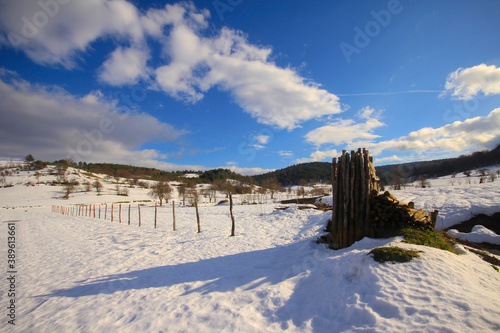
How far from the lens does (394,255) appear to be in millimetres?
4777

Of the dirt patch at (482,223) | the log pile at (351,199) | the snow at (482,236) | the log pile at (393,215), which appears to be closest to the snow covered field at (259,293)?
the log pile at (351,199)

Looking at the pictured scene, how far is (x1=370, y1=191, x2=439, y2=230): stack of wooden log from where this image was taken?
685cm

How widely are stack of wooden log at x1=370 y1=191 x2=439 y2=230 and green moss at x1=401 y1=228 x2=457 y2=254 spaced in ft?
1.16

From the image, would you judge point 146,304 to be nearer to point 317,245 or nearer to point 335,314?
point 335,314

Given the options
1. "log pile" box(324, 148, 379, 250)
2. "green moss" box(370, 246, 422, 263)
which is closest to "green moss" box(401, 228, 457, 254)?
"log pile" box(324, 148, 379, 250)

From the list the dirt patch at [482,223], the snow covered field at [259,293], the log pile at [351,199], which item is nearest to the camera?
the snow covered field at [259,293]

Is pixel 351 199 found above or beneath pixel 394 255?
above

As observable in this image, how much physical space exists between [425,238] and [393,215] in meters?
1.10

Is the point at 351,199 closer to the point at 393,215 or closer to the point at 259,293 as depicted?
the point at 393,215

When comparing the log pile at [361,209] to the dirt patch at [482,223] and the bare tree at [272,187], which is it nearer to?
the dirt patch at [482,223]

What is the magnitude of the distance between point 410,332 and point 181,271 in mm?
6445

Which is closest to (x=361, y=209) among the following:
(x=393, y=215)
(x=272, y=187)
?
(x=393, y=215)

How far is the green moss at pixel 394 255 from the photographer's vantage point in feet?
15.2

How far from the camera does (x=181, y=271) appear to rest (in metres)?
7.20
